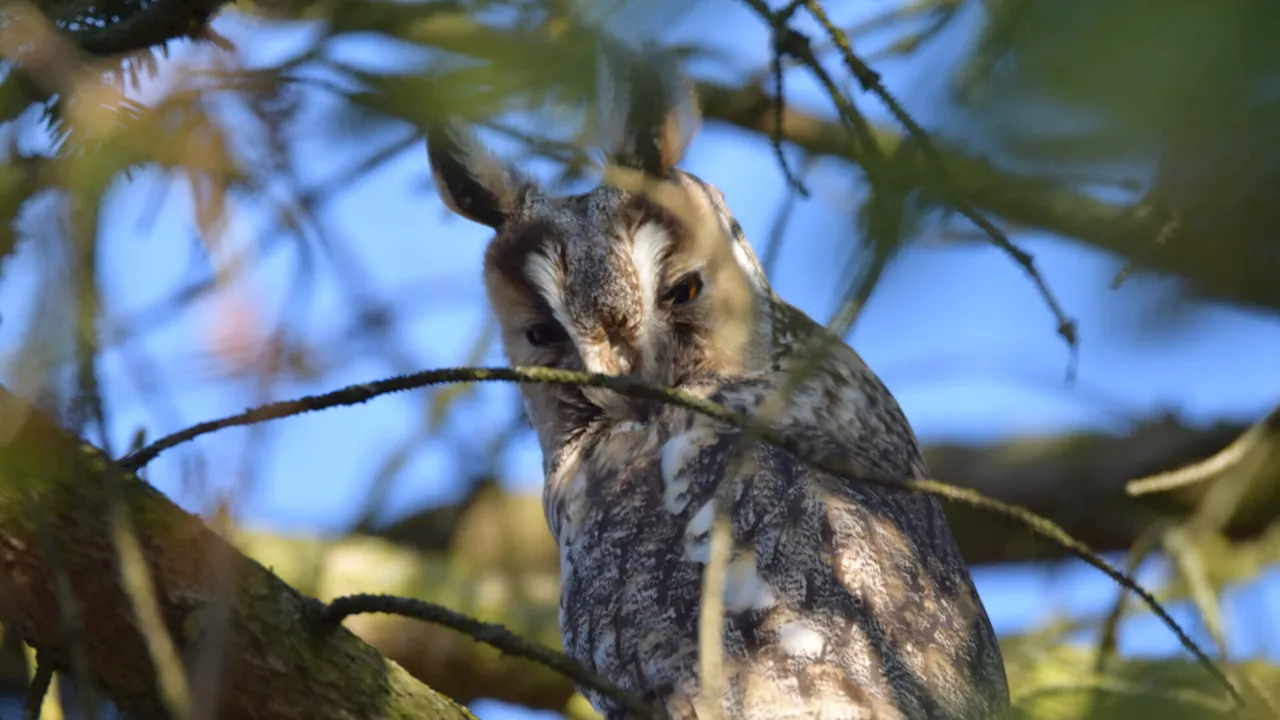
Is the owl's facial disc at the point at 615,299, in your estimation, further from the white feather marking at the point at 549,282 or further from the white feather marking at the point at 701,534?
the white feather marking at the point at 701,534

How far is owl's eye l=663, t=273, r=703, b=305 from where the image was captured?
8.02 ft

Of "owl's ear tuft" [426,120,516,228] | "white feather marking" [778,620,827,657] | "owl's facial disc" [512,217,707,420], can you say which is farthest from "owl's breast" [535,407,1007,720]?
"owl's ear tuft" [426,120,516,228]

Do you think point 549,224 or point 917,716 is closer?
point 917,716

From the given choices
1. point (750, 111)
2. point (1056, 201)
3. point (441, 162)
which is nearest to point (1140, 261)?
point (1056, 201)

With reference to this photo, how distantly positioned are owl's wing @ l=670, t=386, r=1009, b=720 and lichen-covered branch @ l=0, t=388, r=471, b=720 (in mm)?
586

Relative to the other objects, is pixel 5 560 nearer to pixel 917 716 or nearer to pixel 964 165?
pixel 964 165

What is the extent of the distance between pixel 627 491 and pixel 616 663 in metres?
0.34

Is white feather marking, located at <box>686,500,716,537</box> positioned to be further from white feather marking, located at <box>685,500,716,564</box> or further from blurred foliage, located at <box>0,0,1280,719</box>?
blurred foliage, located at <box>0,0,1280,719</box>

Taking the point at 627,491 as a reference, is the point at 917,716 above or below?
below

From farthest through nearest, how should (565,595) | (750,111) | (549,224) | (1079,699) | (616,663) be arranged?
(750,111) < (1079,699) < (549,224) < (565,595) < (616,663)

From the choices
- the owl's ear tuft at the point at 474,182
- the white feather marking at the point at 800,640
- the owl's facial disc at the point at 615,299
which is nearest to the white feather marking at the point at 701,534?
the white feather marking at the point at 800,640

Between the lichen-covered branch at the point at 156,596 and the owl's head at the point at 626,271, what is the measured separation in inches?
37.8

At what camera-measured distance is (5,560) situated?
131cm

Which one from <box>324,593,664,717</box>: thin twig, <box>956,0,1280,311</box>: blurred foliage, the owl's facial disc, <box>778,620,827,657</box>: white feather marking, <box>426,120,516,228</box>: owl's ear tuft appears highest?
<box>426,120,516,228</box>: owl's ear tuft
